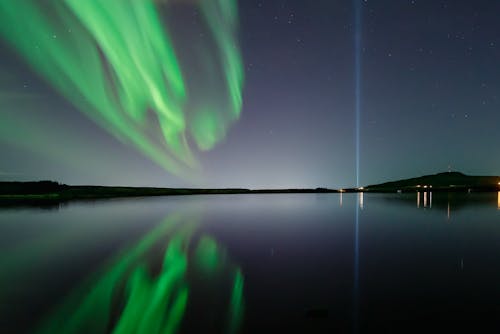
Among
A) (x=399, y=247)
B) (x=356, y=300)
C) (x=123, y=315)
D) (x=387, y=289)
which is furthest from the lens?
(x=399, y=247)

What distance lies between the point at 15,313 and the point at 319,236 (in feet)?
63.6

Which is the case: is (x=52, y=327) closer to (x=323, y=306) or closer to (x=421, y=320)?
(x=323, y=306)

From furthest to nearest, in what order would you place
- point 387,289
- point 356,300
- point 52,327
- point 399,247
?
point 399,247
point 387,289
point 356,300
point 52,327

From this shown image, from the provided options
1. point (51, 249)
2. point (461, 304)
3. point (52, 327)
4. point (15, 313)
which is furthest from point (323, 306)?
point (51, 249)

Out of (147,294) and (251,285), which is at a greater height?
(251,285)

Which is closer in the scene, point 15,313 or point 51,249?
point 15,313

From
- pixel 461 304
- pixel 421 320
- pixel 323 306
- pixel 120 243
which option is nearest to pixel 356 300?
pixel 323 306

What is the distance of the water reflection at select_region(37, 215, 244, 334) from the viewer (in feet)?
29.4

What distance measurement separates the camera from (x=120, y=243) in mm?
22297

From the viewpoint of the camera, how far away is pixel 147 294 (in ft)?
37.9

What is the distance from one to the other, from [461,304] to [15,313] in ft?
41.7

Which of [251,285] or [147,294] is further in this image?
[251,285]

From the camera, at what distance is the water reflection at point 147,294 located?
897 cm

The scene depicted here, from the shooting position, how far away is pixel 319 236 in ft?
82.7
